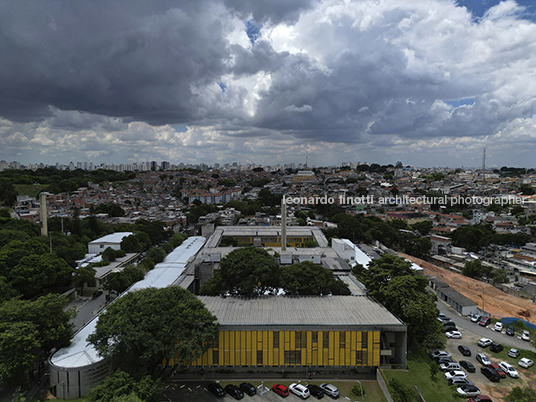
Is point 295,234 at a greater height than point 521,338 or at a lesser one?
greater

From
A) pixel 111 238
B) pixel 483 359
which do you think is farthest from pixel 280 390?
pixel 111 238

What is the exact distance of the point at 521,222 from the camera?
43938 millimetres

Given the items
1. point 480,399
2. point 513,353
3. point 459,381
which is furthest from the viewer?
point 513,353

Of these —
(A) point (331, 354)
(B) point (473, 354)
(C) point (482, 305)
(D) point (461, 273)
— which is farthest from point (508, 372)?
(D) point (461, 273)

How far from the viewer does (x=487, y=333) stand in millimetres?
17594

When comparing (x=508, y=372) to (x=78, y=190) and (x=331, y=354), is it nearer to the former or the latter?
(x=331, y=354)

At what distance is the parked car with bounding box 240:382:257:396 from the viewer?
39.0 feet

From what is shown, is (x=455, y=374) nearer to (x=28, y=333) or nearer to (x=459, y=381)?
(x=459, y=381)

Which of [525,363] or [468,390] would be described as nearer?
[468,390]

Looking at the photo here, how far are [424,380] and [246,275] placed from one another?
881 cm

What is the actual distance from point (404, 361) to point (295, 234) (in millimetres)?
18810

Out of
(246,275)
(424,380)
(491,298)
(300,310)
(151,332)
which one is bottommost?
(491,298)

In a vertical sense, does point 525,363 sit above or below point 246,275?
below

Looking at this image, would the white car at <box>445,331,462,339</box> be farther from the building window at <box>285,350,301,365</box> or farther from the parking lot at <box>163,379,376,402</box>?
the building window at <box>285,350,301,365</box>
